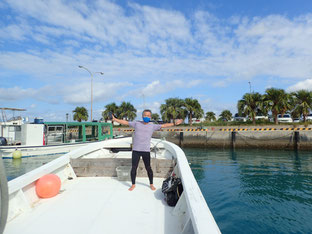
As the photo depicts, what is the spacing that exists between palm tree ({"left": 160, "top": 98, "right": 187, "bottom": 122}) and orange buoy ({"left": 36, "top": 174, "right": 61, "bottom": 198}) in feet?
100

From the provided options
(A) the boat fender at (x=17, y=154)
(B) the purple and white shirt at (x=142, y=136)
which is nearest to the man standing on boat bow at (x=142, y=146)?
(B) the purple and white shirt at (x=142, y=136)

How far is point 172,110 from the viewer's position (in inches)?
1352

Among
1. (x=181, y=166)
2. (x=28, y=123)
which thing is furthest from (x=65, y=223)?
(x=28, y=123)

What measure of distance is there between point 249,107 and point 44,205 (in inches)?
1124

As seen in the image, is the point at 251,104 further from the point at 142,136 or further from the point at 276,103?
the point at 142,136

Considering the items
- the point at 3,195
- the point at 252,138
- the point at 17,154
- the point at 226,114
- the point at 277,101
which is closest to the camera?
the point at 3,195

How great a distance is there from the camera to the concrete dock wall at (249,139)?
1891 cm

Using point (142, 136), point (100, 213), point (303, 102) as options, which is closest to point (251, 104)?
point (303, 102)

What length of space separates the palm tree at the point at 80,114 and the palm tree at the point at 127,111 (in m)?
9.08

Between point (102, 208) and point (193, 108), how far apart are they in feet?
105

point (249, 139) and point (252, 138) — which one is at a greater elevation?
point (252, 138)

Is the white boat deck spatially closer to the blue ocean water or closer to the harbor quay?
the blue ocean water

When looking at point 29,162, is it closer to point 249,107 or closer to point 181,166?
point 181,166

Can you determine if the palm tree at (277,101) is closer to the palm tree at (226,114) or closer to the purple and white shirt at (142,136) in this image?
the purple and white shirt at (142,136)
